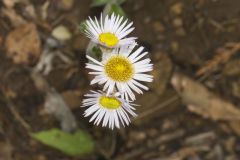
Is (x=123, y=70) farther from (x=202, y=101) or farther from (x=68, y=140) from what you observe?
(x=202, y=101)

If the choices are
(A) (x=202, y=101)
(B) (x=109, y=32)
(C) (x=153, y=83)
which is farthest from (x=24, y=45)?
(A) (x=202, y=101)

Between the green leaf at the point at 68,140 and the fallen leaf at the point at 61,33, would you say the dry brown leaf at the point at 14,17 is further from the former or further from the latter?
the green leaf at the point at 68,140

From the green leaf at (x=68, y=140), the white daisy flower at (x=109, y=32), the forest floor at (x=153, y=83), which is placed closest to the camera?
the white daisy flower at (x=109, y=32)

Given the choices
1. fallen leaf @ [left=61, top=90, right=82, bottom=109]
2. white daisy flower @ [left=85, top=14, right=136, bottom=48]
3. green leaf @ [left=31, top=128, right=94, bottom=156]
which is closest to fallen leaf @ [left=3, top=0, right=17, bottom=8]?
fallen leaf @ [left=61, top=90, right=82, bottom=109]

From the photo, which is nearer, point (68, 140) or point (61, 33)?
point (68, 140)

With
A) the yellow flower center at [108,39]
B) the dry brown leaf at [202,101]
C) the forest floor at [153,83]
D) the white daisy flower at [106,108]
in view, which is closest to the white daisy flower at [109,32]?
the yellow flower center at [108,39]
